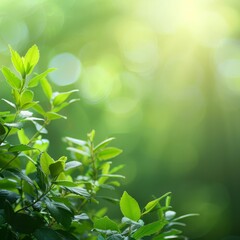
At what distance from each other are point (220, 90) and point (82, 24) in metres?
2.31

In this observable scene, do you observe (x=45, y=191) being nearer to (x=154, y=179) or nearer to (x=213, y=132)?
(x=154, y=179)

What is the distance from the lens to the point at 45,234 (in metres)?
0.63

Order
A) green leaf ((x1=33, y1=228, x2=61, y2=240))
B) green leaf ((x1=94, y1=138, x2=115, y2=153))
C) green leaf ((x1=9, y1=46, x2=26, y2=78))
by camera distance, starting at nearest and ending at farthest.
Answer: green leaf ((x1=33, y1=228, x2=61, y2=240)), green leaf ((x1=9, y1=46, x2=26, y2=78)), green leaf ((x1=94, y1=138, x2=115, y2=153))

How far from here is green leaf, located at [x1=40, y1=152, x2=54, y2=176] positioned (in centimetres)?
66

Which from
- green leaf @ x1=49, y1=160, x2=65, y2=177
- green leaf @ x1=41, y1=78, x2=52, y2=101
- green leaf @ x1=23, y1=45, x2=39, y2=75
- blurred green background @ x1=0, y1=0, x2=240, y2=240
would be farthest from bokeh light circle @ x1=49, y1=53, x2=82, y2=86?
green leaf @ x1=49, y1=160, x2=65, y2=177

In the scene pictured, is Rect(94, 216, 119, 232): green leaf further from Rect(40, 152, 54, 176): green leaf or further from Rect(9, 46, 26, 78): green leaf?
Rect(9, 46, 26, 78): green leaf

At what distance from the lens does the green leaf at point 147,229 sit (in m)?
0.65

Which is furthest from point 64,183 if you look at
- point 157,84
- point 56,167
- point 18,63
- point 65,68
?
point 157,84

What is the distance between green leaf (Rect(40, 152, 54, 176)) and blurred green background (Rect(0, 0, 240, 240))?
3.72 m

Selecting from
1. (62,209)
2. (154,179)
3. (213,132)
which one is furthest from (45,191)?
(213,132)

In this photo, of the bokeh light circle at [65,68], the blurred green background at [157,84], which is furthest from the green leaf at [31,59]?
the bokeh light circle at [65,68]

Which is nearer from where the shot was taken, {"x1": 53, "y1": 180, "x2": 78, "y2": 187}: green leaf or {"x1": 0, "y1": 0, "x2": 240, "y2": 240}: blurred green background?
{"x1": 53, "y1": 180, "x2": 78, "y2": 187}: green leaf

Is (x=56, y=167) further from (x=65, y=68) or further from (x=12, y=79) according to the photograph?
(x=65, y=68)

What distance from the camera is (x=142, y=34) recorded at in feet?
22.1
